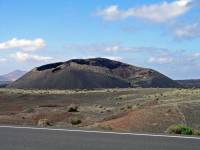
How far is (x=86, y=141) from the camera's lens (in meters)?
13.0

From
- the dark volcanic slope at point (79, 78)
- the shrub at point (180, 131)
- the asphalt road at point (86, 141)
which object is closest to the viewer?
the asphalt road at point (86, 141)

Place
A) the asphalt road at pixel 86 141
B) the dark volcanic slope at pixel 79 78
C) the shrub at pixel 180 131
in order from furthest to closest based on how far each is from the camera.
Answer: the dark volcanic slope at pixel 79 78 < the shrub at pixel 180 131 < the asphalt road at pixel 86 141

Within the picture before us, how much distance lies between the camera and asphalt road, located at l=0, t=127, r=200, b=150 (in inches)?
466

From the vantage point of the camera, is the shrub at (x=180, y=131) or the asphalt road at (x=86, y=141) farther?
the shrub at (x=180, y=131)

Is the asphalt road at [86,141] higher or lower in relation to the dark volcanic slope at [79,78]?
lower

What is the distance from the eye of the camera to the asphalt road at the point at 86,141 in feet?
38.8

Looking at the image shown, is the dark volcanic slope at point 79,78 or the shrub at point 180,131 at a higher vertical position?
the dark volcanic slope at point 79,78

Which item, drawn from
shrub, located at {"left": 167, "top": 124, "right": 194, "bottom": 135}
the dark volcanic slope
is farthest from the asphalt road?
the dark volcanic slope

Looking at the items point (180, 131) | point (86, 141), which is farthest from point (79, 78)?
point (86, 141)

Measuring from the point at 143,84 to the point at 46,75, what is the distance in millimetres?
35520

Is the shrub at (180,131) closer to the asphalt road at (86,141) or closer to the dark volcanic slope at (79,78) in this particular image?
the asphalt road at (86,141)

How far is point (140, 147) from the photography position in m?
11.8

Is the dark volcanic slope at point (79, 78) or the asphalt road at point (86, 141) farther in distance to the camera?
the dark volcanic slope at point (79, 78)

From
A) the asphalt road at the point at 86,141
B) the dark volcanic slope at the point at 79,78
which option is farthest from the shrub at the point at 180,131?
the dark volcanic slope at the point at 79,78
